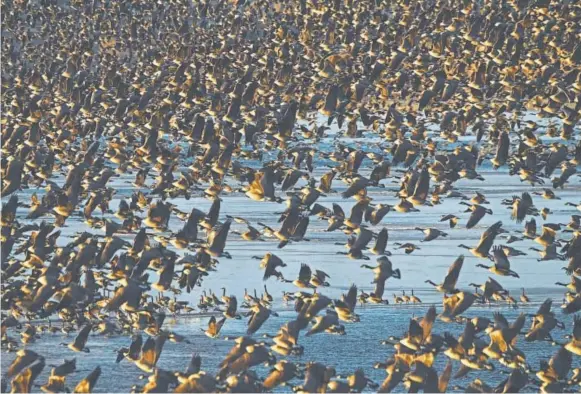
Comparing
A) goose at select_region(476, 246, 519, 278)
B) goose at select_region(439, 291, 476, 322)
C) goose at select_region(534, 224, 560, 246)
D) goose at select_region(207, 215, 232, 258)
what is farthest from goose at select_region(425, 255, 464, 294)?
goose at select_region(207, 215, 232, 258)

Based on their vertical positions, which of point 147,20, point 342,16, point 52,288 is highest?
point 52,288

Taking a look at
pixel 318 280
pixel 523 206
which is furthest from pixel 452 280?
pixel 523 206

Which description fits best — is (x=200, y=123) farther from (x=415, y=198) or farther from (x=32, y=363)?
(x=32, y=363)

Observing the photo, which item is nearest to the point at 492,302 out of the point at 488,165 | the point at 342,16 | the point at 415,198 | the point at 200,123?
the point at 415,198

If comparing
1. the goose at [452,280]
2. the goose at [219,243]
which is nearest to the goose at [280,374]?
the goose at [452,280]

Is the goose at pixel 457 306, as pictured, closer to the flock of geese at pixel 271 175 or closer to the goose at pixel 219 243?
the flock of geese at pixel 271 175

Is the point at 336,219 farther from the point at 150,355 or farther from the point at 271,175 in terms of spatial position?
the point at 150,355

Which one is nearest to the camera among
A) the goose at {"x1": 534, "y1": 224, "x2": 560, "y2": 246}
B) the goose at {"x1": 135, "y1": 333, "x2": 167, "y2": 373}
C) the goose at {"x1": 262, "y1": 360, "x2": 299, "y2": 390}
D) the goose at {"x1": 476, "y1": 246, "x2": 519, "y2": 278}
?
the goose at {"x1": 262, "y1": 360, "x2": 299, "y2": 390}

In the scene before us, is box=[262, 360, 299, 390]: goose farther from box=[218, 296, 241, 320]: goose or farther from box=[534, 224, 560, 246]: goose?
box=[534, 224, 560, 246]: goose
